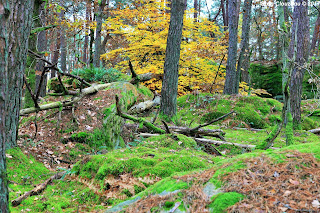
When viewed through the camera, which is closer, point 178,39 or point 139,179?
point 139,179

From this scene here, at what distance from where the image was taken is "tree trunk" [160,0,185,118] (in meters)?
7.00

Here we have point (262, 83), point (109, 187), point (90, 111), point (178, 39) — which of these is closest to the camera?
point (109, 187)

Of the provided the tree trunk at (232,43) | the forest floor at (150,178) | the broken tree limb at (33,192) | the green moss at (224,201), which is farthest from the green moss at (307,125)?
the broken tree limb at (33,192)

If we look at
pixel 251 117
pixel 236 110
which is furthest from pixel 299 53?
pixel 236 110

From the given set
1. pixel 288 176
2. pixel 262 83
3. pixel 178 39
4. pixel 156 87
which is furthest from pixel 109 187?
pixel 262 83

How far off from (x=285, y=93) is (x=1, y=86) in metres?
3.92

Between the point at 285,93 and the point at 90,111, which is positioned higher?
the point at 285,93

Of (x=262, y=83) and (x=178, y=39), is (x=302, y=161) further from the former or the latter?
(x=262, y=83)

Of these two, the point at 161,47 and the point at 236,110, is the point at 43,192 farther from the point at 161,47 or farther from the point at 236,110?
the point at 161,47

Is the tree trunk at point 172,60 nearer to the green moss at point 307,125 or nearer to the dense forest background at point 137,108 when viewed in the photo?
the dense forest background at point 137,108

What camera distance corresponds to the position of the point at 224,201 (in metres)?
1.69

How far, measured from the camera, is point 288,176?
73.7 inches

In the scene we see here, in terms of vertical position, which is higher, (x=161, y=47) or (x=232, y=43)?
(x=232, y=43)

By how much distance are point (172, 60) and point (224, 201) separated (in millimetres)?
5858
